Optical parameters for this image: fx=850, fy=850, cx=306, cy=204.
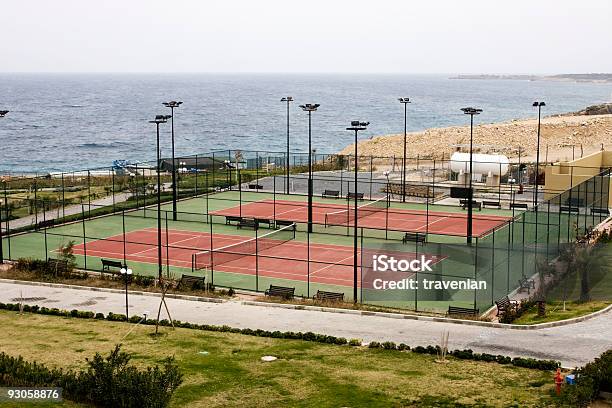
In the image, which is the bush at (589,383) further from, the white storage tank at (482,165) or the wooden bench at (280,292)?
the white storage tank at (482,165)

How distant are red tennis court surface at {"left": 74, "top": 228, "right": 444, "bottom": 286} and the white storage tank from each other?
24998mm

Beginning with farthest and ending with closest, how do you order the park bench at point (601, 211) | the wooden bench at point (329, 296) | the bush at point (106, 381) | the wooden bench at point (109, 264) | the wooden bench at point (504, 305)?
1. the park bench at point (601, 211)
2. the wooden bench at point (109, 264)
3. the wooden bench at point (329, 296)
4. the wooden bench at point (504, 305)
5. the bush at point (106, 381)

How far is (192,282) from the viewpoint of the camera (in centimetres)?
3825

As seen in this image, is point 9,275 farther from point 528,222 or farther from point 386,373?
point 528,222

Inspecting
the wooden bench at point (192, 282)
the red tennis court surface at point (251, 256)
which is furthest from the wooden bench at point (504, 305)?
the wooden bench at point (192, 282)

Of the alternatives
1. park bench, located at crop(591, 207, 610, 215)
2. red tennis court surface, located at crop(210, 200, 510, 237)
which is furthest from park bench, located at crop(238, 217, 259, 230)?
park bench, located at crop(591, 207, 610, 215)

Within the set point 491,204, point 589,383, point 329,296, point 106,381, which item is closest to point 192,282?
point 329,296

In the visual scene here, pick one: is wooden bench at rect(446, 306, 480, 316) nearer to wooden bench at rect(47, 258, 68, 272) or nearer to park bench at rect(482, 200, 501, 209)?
wooden bench at rect(47, 258, 68, 272)

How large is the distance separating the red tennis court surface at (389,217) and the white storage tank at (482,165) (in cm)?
1121

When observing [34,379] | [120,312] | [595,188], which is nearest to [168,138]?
[595,188]

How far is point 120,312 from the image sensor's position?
34469mm

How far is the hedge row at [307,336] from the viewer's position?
1061 inches

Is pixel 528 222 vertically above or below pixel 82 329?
above

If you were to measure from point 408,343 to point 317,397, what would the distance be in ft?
20.6
